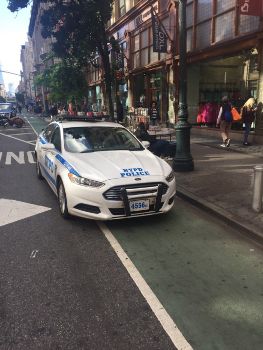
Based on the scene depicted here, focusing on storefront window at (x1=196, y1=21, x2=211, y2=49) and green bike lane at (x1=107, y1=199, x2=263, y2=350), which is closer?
green bike lane at (x1=107, y1=199, x2=263, y2=350)

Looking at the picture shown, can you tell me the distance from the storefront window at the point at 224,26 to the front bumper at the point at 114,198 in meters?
11.3

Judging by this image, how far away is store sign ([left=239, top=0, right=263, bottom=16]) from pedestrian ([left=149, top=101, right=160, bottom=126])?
1064 cm

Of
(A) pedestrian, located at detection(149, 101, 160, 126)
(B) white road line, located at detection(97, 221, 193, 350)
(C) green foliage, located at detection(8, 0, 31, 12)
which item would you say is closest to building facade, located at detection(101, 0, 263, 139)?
(A) pedestrian, located at detection(149, 101, 160, 126)

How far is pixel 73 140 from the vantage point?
6926 mm

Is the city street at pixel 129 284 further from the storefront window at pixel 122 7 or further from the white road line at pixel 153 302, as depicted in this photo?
the storefront window at pixel 122 7

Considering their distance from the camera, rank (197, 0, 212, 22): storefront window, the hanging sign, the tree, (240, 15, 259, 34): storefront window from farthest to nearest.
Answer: the hanging sign, the tree, (197, 0, 212, 22): storefront window, (240, 15, 259, 34): storefront window

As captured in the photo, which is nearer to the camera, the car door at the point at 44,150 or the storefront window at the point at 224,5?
the car door at the point at 44,150

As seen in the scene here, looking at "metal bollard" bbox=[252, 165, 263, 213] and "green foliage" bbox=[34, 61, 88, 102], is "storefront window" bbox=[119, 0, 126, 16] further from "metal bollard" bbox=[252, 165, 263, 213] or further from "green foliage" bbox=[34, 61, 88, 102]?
"metal bollard" bbox=[252, 165, 263, 213]

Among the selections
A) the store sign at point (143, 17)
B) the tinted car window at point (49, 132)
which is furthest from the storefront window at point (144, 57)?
the tinted car window at point (49, 132)

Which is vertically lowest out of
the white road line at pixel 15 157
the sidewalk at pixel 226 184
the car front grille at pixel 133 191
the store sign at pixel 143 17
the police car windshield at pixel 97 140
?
the white road line at pixel 15 157

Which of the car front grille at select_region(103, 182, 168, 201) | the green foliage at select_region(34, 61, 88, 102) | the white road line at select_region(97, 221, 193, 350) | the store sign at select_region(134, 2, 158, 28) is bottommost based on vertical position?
the white road line at select_region(97, 221, 193, 350)

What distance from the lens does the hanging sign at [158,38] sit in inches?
750

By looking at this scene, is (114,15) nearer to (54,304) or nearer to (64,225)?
(64,225)

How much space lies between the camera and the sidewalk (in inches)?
231
